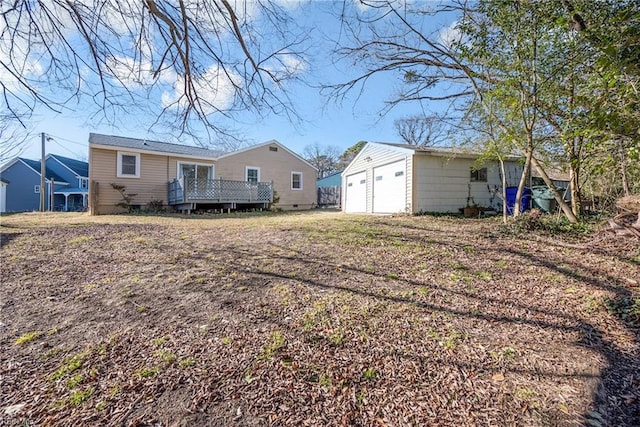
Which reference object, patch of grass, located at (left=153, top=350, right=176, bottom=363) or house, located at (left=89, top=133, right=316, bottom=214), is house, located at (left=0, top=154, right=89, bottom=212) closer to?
Result: house, located at (left=89, top=133, right=316, bottom=214)

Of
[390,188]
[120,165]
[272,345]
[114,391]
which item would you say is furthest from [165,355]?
[120,165]

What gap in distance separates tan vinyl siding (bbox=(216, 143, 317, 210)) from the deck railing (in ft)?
6.47

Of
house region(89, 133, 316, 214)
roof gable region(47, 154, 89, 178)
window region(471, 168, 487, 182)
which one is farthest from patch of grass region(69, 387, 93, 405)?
roof gable region(47, 154, 89, 178)

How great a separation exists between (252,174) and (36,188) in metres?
16.6

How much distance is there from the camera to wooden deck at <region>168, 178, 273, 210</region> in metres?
12.3

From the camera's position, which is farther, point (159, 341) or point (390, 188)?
point (390, 188)

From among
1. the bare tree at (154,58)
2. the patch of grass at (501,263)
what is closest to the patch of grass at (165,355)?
the bare tree at (154,58)

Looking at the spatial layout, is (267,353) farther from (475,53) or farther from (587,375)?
(475,53)

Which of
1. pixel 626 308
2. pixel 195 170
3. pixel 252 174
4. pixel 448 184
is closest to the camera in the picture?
pixel 626 308

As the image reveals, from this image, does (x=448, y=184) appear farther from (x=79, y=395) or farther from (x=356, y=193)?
(x=79, y=395)

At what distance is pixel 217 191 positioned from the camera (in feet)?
42.4

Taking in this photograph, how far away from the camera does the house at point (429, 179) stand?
9.87 metres

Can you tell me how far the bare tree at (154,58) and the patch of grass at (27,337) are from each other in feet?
8.08

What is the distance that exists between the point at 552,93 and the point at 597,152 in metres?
1.22
